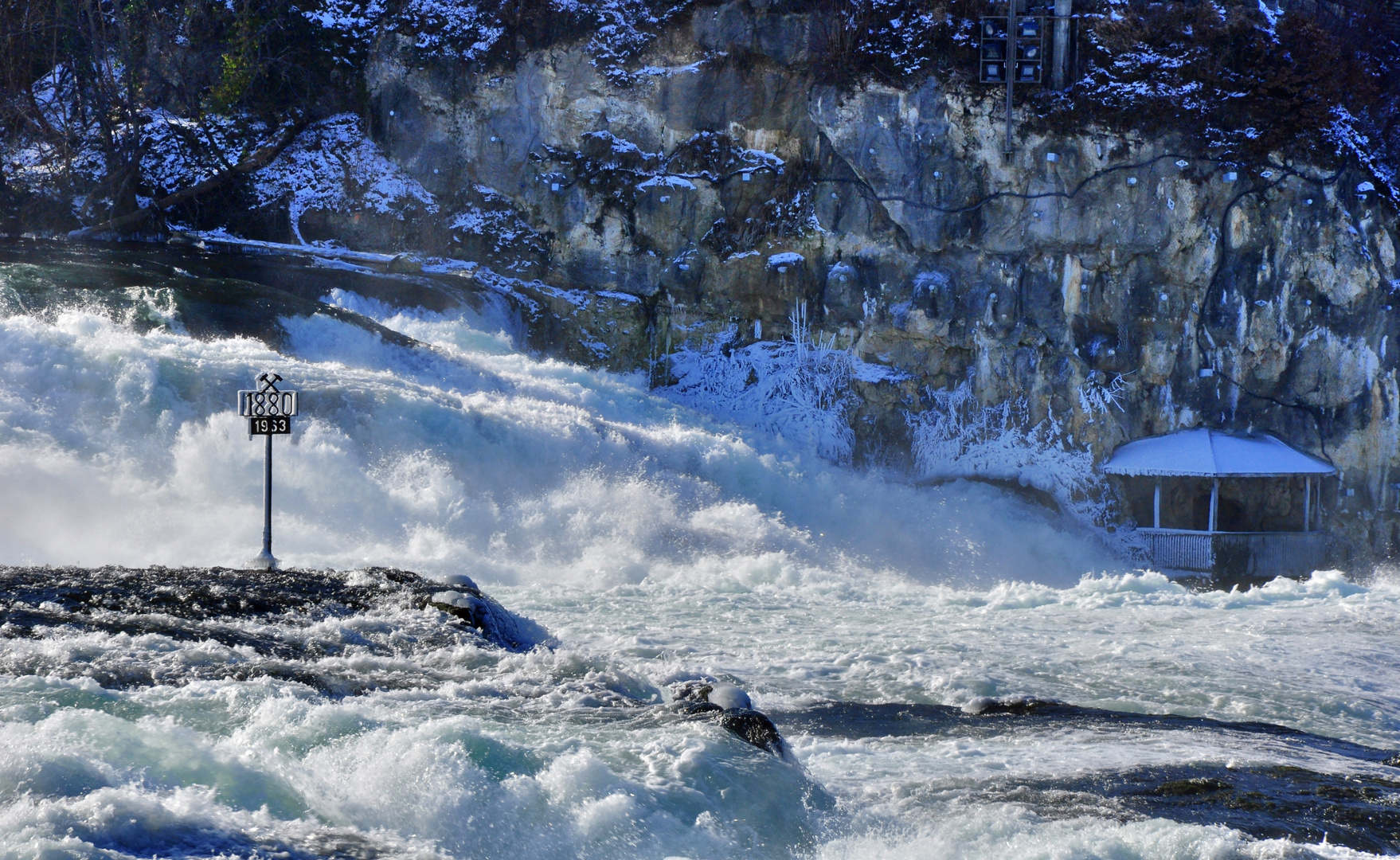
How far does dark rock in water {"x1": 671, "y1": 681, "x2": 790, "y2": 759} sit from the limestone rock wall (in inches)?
636

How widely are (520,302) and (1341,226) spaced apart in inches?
650

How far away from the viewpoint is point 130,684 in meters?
6.03

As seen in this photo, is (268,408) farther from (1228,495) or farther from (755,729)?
(1228,495)

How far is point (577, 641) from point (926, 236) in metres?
15.1

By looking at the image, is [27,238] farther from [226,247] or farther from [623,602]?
[623,602]

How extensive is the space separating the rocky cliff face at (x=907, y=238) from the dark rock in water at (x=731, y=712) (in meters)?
16.1

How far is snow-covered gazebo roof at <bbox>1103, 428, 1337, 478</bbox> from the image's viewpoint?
20203 mm

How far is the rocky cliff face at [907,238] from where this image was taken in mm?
20750

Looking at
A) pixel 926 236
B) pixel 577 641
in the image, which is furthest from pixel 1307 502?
pixel 577 641

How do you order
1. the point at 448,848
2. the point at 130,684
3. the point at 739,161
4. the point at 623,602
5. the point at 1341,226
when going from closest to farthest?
the point at 448,848
the point at 130,684
the point at 623,602
the point at 1341,226
the point at 739,161

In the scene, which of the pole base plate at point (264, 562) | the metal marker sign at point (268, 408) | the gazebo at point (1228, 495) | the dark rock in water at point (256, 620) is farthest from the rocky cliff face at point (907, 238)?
the dark rock in water at point (256, 620)

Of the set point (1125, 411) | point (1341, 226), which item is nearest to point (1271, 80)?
point (1341, 226)

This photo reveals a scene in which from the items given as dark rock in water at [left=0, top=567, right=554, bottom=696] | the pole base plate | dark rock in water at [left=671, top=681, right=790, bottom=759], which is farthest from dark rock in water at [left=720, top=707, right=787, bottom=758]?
the pole base plate

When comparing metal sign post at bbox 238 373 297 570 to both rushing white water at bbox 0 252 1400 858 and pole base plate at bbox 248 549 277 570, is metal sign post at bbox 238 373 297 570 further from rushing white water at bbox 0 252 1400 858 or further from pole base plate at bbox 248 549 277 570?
rushing white water at bbox 0 252 1400 858
